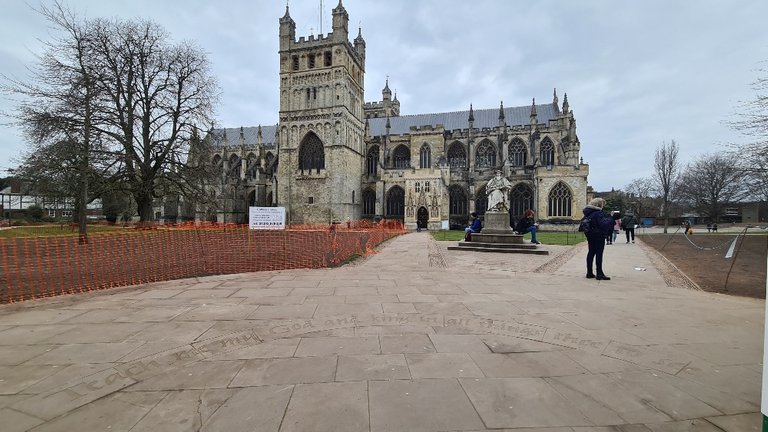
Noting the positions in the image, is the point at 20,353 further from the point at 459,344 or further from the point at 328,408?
the point at 459,344

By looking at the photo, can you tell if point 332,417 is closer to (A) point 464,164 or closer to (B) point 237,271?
(B) point 237,271

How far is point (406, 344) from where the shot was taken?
3506 mm

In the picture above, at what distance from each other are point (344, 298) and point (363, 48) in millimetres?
43849

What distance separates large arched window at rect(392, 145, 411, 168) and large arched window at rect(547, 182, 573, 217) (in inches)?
677

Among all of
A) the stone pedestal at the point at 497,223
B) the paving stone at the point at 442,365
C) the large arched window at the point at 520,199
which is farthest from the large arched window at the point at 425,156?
the paving stone at the point at 442,365

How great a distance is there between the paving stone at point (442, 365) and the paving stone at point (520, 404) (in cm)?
14

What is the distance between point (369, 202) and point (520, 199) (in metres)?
17.0

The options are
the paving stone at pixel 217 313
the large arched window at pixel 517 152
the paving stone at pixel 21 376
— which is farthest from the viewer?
the large arched window at pixel 517 152

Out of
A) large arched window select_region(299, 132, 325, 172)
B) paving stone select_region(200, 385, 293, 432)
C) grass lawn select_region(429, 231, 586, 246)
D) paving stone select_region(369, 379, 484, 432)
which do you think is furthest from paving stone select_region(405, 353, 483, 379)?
large arched window select_region(299, 132, 325, 172)

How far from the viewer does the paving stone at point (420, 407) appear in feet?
6.95

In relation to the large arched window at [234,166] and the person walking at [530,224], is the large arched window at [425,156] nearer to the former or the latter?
the large arched window at [234,166]

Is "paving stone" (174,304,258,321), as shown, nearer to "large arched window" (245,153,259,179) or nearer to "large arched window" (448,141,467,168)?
"large arched window" (448,141,467,168)

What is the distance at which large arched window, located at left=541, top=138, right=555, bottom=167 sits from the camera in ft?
128

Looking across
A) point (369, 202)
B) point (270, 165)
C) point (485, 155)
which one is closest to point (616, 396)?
point (369, 202)
